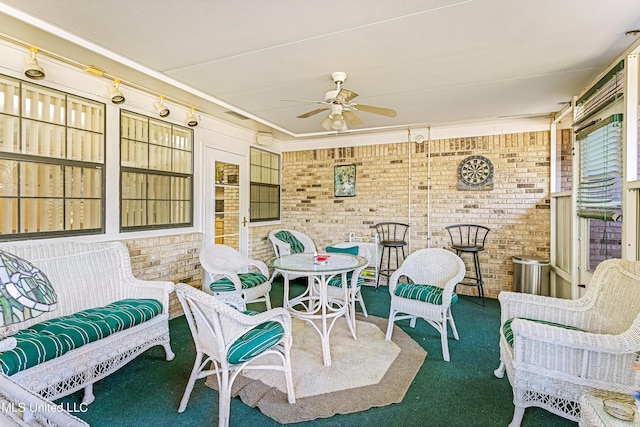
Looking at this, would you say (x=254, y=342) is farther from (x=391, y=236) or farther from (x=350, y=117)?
(x=391, y=236)

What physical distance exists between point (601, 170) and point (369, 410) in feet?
9.65

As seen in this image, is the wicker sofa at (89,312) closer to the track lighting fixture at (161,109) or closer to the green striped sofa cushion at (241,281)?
the green striped sofa cushion at (241,281)

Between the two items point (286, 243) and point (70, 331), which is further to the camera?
point (286, 243)

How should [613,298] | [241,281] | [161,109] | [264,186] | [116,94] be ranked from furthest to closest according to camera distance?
[264,186] < [161,109] < [241,281] < [116,94] < [613,298]

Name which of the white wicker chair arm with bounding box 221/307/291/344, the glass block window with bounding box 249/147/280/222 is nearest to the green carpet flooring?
the white wicker chair arm with bounding box 221/307/291/344

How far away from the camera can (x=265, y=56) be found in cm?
257

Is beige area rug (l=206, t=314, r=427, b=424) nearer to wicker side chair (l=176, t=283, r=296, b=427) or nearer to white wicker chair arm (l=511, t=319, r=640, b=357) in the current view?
wicker side chair (l=176, t=283, r=296, b=427)

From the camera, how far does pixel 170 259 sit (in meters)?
3.79

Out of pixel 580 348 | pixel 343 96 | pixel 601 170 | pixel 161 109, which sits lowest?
pixel 580 348

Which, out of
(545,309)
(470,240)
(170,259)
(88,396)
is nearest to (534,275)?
(470,240)

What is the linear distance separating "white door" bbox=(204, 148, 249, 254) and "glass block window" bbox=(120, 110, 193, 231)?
0.32 metres

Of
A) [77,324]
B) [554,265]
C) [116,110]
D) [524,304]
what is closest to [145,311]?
[77,324]

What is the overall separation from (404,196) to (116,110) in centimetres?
410

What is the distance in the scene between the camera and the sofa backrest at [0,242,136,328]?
2.48m
